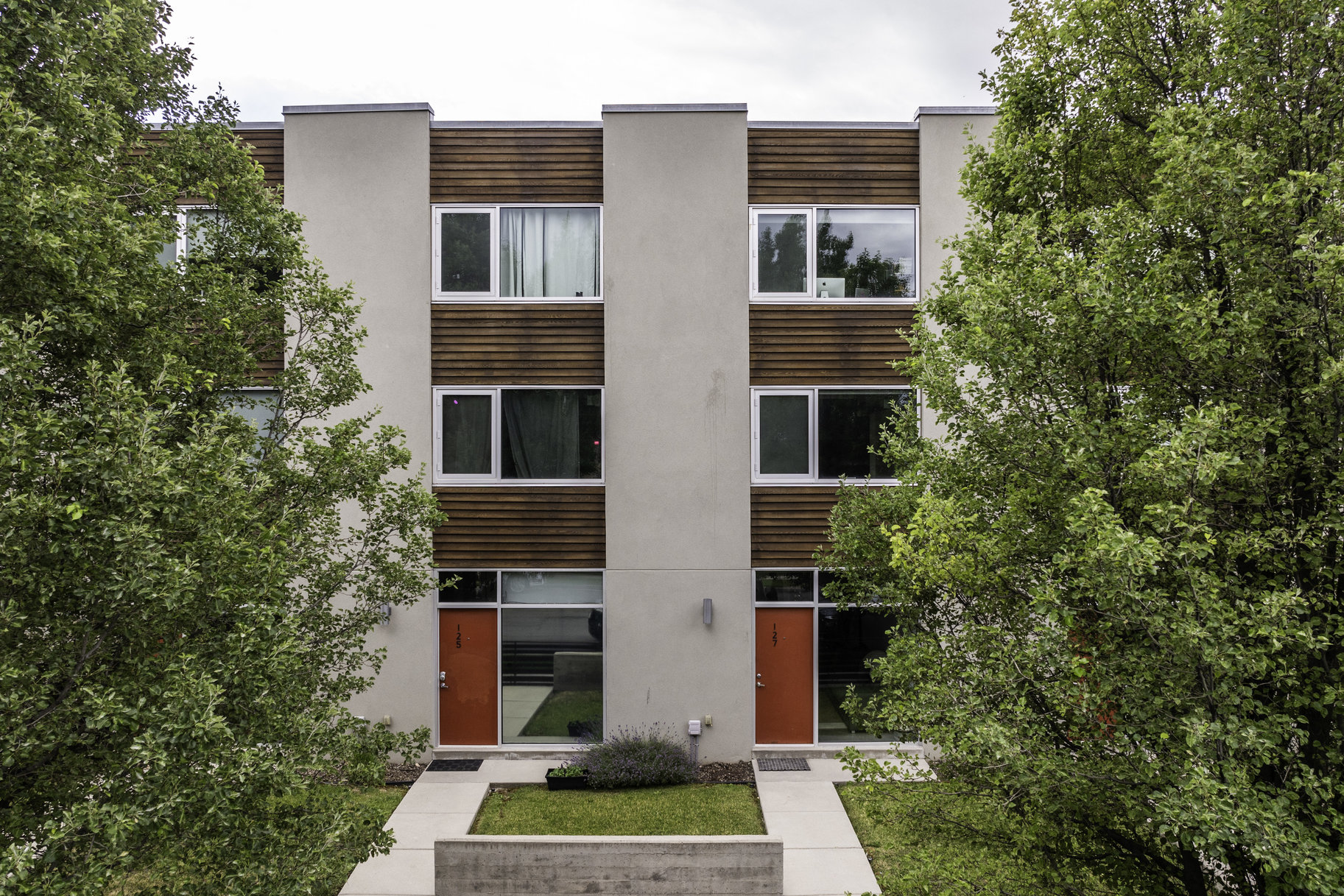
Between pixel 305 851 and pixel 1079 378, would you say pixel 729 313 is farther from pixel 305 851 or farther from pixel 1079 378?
pixel 305 851

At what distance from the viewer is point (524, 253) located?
1070 centimetres

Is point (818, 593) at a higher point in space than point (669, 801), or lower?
higher

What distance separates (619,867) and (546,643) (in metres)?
4.11

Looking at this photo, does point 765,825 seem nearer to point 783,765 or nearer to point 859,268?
point 783,765

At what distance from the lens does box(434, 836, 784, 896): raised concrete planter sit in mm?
6859

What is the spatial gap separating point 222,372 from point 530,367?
17.2ft

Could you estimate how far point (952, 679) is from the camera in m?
4.79

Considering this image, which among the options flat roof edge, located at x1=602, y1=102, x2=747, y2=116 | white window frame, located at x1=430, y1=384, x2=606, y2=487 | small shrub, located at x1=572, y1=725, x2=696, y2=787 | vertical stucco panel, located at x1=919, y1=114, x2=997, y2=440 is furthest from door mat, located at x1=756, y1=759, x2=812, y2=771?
flat roof edge, located at x1=602, y1=102, x2=747, y2=116

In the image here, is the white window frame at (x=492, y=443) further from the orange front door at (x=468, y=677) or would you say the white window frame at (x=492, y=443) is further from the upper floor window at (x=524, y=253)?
→ the orange front door at (x=468, y=677)

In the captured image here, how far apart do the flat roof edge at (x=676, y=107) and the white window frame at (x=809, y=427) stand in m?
4.11

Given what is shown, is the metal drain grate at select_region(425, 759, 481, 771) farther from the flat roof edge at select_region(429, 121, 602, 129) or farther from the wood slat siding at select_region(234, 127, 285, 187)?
the flat roof edge at select_region(429, 121, 602, 129)

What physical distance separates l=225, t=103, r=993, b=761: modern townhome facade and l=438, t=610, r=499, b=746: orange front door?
34 millimetres

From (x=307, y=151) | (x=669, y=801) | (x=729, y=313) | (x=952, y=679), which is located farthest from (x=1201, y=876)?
(x=307, y=151)

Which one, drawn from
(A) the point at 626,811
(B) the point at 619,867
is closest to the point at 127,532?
(B) the point at 619,867
